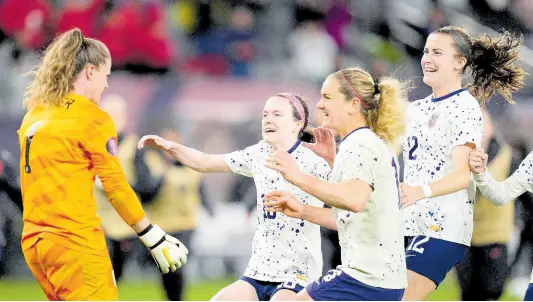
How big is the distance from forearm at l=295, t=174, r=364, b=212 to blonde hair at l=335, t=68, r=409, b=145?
0.64 metres

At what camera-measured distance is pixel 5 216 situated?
1177 centimetres

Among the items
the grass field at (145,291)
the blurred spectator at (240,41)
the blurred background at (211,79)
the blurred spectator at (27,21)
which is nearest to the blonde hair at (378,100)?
the blurred background at (211,79)

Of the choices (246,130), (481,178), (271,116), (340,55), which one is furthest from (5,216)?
(481,178)

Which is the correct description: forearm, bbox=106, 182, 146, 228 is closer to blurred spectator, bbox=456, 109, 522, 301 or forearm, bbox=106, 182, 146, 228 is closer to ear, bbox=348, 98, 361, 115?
ear, bbox=348, 98, 361, 115

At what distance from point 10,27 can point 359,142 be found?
31.8 feet

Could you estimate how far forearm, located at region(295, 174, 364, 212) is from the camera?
465 centimetres

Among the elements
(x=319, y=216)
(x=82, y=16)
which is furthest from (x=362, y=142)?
(x=82, y=16)

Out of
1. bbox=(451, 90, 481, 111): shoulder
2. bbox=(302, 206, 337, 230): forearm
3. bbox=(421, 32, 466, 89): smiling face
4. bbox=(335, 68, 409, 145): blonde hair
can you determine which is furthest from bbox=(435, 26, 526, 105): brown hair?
bbox=(302, 206, 337, 230): forearm

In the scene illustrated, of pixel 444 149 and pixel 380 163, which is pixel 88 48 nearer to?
pixel 380 163

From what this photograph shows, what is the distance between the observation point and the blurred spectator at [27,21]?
13.5m

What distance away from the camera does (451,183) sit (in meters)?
5.69

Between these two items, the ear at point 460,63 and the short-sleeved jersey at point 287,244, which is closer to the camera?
the short-sleeved jersey at point 287,244

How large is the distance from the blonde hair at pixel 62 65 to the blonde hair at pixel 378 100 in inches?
54.1

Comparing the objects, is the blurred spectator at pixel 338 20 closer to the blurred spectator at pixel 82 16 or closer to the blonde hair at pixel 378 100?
the blurred spectator at pixel 82 16
